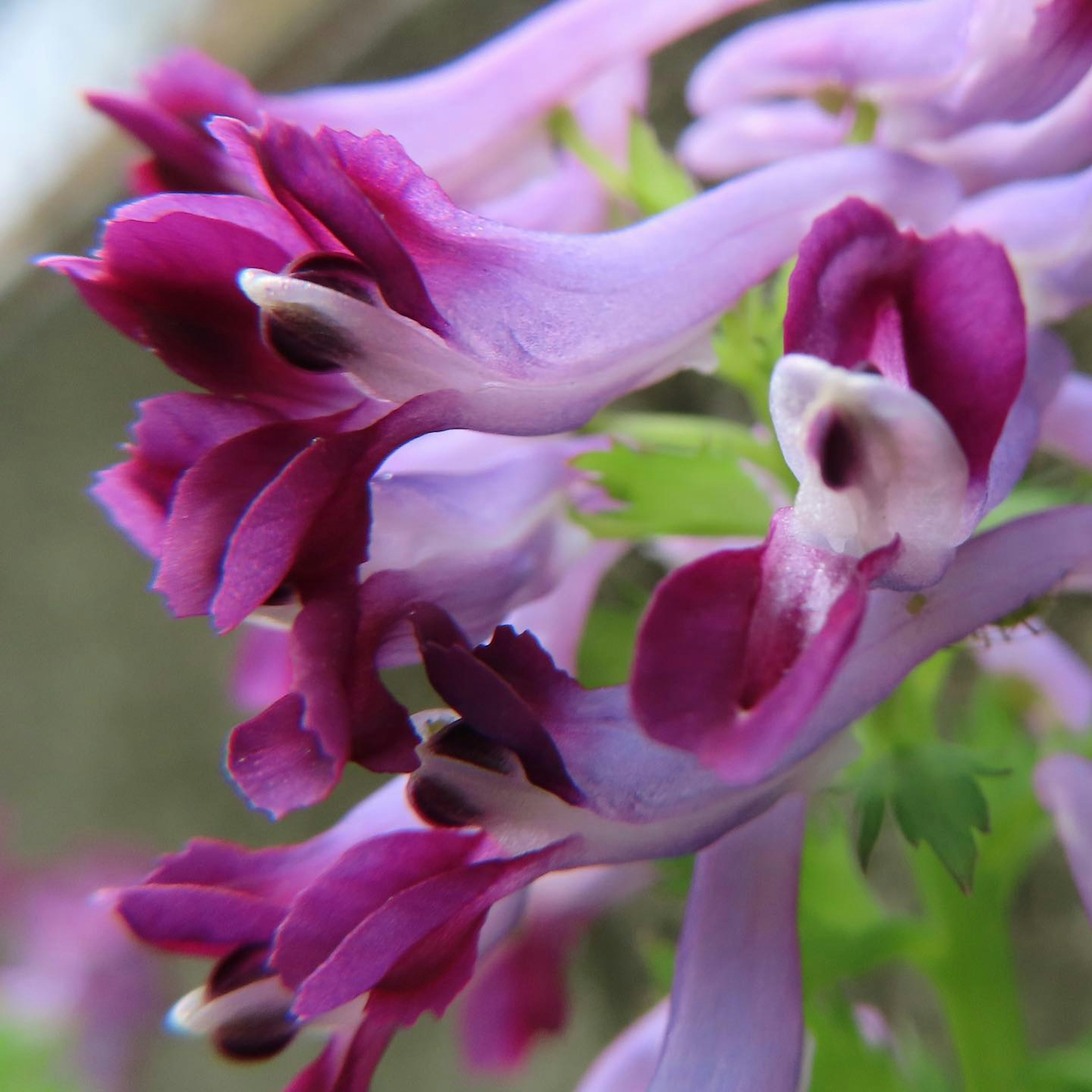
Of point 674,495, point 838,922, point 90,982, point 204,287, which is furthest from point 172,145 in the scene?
point 90,982

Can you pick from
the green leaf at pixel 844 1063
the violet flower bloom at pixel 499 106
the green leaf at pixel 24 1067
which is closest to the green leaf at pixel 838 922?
the green leaf at pixel 844 1063

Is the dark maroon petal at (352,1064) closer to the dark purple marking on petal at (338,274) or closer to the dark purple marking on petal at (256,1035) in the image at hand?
the dark purple marking on petal at (256,1035)

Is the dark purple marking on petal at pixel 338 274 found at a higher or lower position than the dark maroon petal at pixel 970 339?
higher

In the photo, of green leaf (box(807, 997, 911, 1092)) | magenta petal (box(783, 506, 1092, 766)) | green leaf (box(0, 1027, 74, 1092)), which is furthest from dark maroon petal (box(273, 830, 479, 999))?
green leaf (box(0, 1027, 74, 1092))

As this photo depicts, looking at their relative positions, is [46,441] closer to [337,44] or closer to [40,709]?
[40,709]

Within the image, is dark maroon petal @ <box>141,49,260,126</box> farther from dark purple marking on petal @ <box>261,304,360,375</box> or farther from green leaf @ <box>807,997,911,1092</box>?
green leaf @ <box>807,997,911,1092</box>

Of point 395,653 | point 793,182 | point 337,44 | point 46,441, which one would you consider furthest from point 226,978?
point 46,441

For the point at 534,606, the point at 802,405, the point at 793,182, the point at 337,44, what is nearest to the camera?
the point at 802,405
